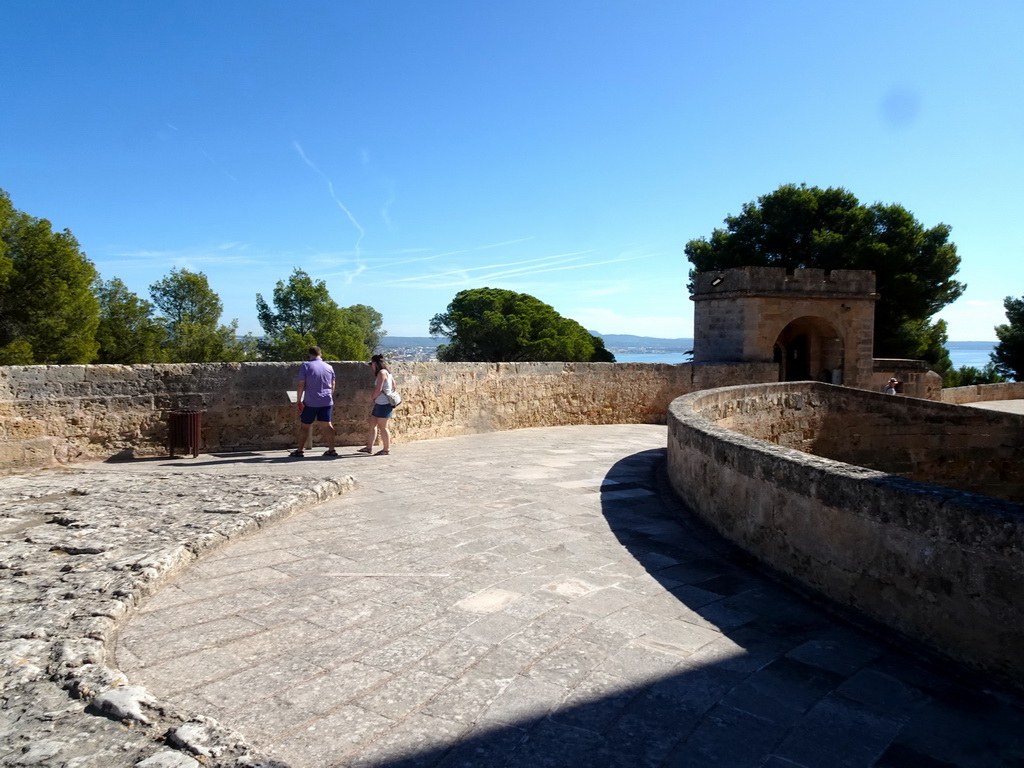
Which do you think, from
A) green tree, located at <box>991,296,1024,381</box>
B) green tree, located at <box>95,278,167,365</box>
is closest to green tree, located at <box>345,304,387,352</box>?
green tree, located at <box>95,278,167,365</box>

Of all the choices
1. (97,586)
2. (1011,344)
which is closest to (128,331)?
(97,586)

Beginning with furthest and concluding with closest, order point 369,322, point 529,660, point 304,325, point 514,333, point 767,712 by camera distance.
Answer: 1. point 369,322
2. point 304,325
3. point 514,333
4. point 529,660
5. point 767,712

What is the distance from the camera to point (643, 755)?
2.15 m

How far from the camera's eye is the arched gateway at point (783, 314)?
16016 mm

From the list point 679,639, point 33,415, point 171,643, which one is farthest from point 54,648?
point 33,415

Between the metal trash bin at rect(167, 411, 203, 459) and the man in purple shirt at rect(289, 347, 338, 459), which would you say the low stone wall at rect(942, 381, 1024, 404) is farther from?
the metal trash bin at rect(167, 411, 203, 459)

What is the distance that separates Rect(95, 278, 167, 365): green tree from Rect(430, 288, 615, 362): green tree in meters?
16.2

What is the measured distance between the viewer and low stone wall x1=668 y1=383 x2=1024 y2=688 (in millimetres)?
2660

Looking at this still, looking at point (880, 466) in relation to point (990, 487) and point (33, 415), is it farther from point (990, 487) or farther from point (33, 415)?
point (33, 415)

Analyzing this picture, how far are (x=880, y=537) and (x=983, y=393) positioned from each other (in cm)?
2324

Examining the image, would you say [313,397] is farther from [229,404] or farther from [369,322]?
[369,322]

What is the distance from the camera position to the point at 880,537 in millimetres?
3191

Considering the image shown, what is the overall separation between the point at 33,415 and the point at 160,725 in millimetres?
6054

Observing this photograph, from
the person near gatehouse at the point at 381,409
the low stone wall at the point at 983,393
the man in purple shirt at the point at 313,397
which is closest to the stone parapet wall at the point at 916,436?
the person near gatehouse at the point at 381,409
